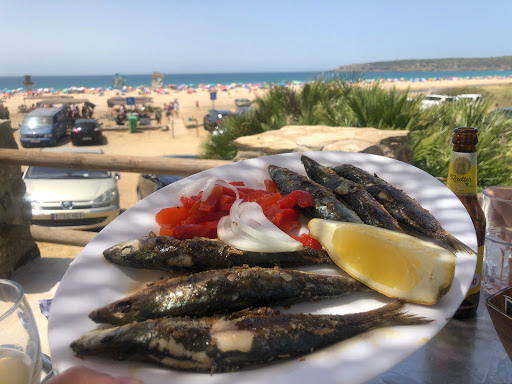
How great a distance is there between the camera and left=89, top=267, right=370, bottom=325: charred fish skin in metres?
1.12

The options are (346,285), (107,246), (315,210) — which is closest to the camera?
(346,285)

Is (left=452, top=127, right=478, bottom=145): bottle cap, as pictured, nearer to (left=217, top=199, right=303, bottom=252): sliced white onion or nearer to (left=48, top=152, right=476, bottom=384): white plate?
(left=48, top=152, right=476, bottom=384): white plate

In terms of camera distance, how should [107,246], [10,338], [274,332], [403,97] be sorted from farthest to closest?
1. [403,97]
2. [107,246]
3. [274,332]
4. [10,338]

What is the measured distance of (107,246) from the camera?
139 cm

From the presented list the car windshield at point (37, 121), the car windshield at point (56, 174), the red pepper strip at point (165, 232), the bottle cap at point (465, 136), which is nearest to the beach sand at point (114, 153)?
the red pepper strip at point (165, 232)

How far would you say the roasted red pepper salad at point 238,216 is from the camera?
1400mm

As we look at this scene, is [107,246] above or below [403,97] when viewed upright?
below

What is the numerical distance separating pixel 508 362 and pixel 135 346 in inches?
43.6

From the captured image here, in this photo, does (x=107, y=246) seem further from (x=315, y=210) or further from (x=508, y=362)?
(x=508, y=362)

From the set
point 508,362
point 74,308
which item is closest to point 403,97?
point 508,362

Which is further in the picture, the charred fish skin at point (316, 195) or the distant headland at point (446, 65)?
the distant headland at point (446, 65)

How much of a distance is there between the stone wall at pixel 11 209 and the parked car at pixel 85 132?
26223 millimetres

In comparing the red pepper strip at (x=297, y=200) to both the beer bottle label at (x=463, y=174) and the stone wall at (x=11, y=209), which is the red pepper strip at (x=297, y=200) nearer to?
the beer bottle label at (x=463, y=174)

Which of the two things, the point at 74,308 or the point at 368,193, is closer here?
the point at 74,308
